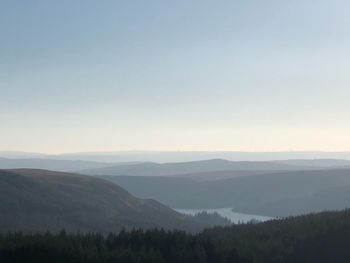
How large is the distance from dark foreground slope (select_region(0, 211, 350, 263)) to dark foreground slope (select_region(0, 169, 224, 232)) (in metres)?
65.8

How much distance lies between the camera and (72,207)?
5733 inches

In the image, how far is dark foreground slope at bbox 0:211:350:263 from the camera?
4494 cm

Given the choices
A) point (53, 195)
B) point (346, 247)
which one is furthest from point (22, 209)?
point (346, 247)

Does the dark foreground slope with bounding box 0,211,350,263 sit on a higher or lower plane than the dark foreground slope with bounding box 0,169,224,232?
higher

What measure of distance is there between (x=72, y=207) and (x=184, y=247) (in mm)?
99649

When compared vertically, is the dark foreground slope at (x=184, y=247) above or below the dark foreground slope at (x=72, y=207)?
above

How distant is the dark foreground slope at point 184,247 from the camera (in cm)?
4494

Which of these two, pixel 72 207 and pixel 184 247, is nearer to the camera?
pixel 184 247

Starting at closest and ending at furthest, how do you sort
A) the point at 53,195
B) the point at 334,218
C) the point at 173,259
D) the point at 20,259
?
the point at 20,259 < the point at 173,259 < the point at 334,218 < the point at 53,195

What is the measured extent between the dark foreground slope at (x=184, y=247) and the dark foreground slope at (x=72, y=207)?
65816mm

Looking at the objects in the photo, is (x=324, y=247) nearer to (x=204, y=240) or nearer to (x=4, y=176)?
(x=204, y=240)

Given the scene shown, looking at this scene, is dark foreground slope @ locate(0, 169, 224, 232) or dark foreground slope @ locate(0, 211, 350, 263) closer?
dark foreground slope @ locate(0, 211, 350, 263)

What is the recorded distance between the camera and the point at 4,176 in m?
155

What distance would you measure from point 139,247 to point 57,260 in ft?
25.3
